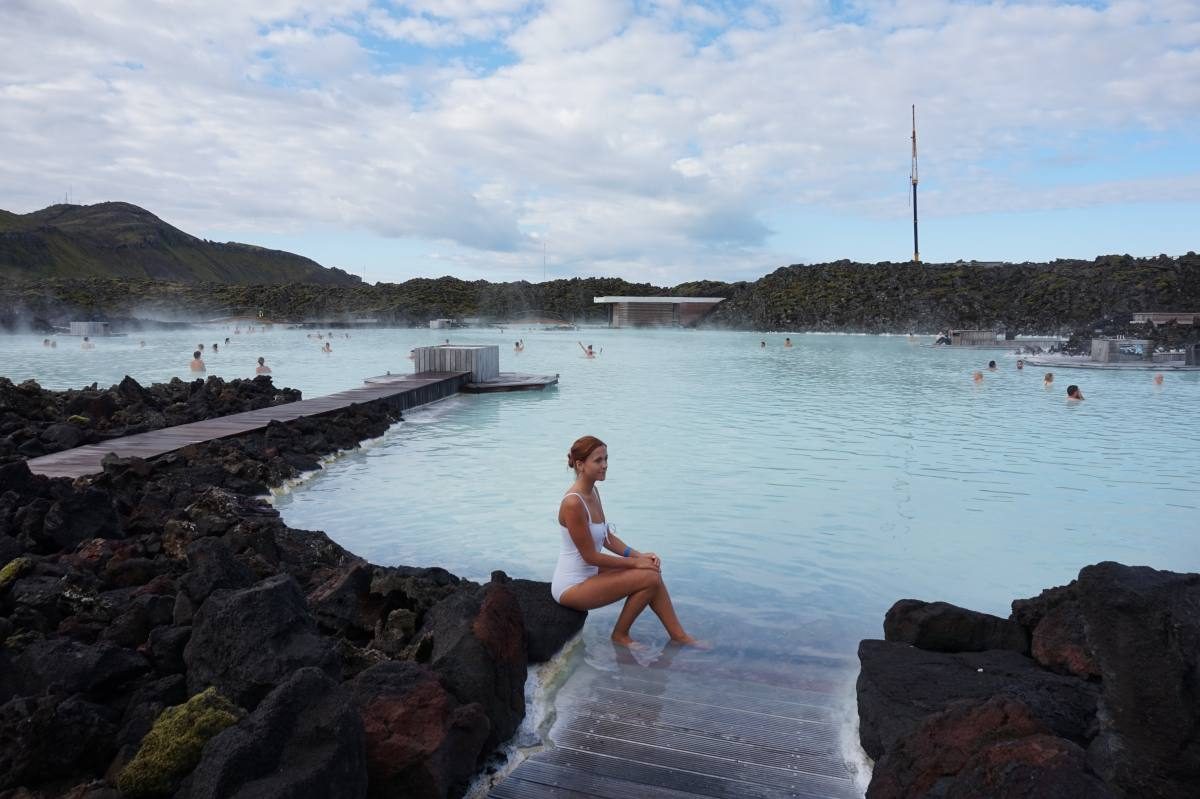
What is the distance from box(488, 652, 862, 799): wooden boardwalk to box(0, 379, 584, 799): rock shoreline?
246 mm

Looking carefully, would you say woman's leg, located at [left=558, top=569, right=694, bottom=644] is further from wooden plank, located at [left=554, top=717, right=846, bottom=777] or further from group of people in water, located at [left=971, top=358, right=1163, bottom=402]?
group of people in water, located at [left=971, top=358, right=1163, bottom=402]

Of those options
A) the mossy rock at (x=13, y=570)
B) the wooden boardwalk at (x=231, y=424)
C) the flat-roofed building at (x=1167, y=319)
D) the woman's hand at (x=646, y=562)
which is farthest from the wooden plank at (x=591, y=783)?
the flat-roofed building at (x=1167, y=319)

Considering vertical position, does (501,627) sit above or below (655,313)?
below

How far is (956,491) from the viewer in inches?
355

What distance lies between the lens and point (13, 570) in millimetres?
4059

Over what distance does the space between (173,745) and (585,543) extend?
1950 mm

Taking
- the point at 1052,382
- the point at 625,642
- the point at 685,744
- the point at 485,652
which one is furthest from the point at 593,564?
the point at 1052,382

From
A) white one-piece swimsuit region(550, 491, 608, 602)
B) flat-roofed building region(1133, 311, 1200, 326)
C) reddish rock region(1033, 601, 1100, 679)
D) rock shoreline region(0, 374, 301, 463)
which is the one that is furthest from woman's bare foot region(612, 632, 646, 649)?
flat-roofed building region(1133, 311, 1200, 326)

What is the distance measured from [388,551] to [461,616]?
11.5 ft

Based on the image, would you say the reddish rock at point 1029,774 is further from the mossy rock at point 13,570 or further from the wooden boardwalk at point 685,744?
the mossy rock at point 13,570

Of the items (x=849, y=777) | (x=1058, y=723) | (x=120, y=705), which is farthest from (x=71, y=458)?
(x=1058, y=723)

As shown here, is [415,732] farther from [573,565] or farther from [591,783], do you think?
[573,565]

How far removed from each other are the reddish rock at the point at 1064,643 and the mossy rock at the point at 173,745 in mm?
3005

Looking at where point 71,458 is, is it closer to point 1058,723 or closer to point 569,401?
point 1058,723
